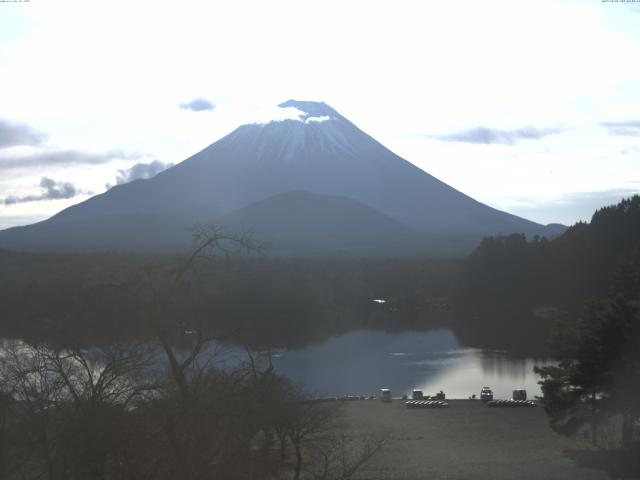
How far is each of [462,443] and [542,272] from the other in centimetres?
2749

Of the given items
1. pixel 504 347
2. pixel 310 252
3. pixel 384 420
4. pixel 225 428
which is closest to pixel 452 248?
pixel 310 252

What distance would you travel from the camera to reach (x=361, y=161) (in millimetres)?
90875

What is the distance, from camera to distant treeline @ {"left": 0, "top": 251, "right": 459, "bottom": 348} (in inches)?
179

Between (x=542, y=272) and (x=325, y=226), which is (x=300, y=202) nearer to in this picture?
(x=325, y=226)

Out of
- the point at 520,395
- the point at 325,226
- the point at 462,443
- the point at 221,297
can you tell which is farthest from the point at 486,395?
the point at 325,226

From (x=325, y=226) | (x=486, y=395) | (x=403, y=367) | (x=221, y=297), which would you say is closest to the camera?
(x=486, y=395)

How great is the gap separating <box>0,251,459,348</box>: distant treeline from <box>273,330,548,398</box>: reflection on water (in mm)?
1136

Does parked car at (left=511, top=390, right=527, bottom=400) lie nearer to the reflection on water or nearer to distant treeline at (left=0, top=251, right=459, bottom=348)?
the reflection on water

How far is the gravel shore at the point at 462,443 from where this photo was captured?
9.61 m

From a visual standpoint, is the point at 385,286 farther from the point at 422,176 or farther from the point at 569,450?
the point at 422,176

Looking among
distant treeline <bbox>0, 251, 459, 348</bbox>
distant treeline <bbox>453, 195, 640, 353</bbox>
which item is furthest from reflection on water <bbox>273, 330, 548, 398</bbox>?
distant treeline <bbox>453, 195, 640, 353</bbox>

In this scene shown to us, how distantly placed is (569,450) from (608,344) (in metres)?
1.64

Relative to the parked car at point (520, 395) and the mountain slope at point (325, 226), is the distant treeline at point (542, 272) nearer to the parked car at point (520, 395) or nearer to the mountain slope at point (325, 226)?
the parked car at point (520, 395)

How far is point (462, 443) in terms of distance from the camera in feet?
39.7
